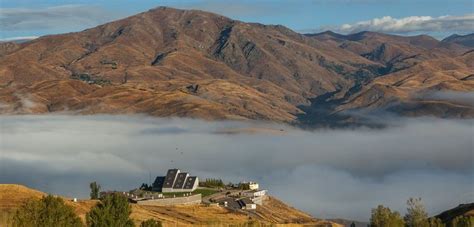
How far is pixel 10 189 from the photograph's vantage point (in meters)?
135

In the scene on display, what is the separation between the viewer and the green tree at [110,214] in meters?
79.9

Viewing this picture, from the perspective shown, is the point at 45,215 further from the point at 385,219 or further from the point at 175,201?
the point at 175,201

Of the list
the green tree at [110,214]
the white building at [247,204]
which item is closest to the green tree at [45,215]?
the green tree at [110,214]

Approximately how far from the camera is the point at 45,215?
7725 centimetres

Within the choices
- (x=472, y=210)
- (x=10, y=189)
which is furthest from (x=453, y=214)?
(x=10, y=189)

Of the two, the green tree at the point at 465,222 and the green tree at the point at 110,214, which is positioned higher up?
the green tree at the point at 465,222

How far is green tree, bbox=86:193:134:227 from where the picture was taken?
79938mm

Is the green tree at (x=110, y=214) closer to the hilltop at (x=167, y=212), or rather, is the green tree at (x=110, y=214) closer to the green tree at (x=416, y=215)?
the hilltop at (x=167, y=212)

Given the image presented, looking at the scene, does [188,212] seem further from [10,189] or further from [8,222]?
[8,222]

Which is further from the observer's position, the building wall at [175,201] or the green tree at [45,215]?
the building wall at [175,201]

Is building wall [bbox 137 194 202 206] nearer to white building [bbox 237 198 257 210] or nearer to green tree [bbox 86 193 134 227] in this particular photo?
white building [bbox 237 198 257 210]

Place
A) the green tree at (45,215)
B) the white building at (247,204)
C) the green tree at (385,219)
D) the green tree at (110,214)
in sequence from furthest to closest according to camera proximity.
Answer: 1. the white building at (247,204)
2. the green tree at (385,219)
3. the green tree at (110,214)
4. the green tree at (45,215)

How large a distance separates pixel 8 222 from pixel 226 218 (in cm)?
7942

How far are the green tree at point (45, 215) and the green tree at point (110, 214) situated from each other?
2.59 metres
